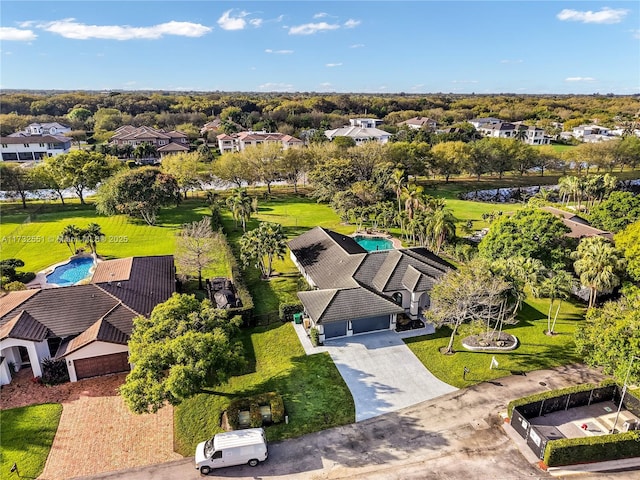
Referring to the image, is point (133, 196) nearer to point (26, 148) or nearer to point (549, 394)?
point (549, 394)

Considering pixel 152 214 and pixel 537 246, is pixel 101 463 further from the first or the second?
pixel 152 214

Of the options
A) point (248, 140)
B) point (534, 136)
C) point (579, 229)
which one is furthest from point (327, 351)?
point (534, 136)

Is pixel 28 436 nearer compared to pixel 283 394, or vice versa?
pixel 28 436

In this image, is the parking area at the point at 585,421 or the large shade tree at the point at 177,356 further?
the parking area at the point at 585,421

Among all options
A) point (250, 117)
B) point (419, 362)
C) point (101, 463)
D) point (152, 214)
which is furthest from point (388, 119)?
point (101, 463)

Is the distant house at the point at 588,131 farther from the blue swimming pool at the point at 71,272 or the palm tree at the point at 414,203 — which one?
the blue swimming pool at the point at 71,272

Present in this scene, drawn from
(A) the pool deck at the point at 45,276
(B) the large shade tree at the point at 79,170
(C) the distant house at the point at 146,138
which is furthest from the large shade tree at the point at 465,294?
(C) the distant house at the point at 146,138

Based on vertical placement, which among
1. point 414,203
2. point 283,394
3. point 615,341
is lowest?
point 283,394

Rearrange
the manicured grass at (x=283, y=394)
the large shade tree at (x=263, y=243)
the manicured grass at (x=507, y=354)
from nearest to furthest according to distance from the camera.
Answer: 1. the manicured grass at (x=283, y=394)
2. the manicured grass at (x=507, y=354)
3. the large shade tree at (x=263, y=243)
